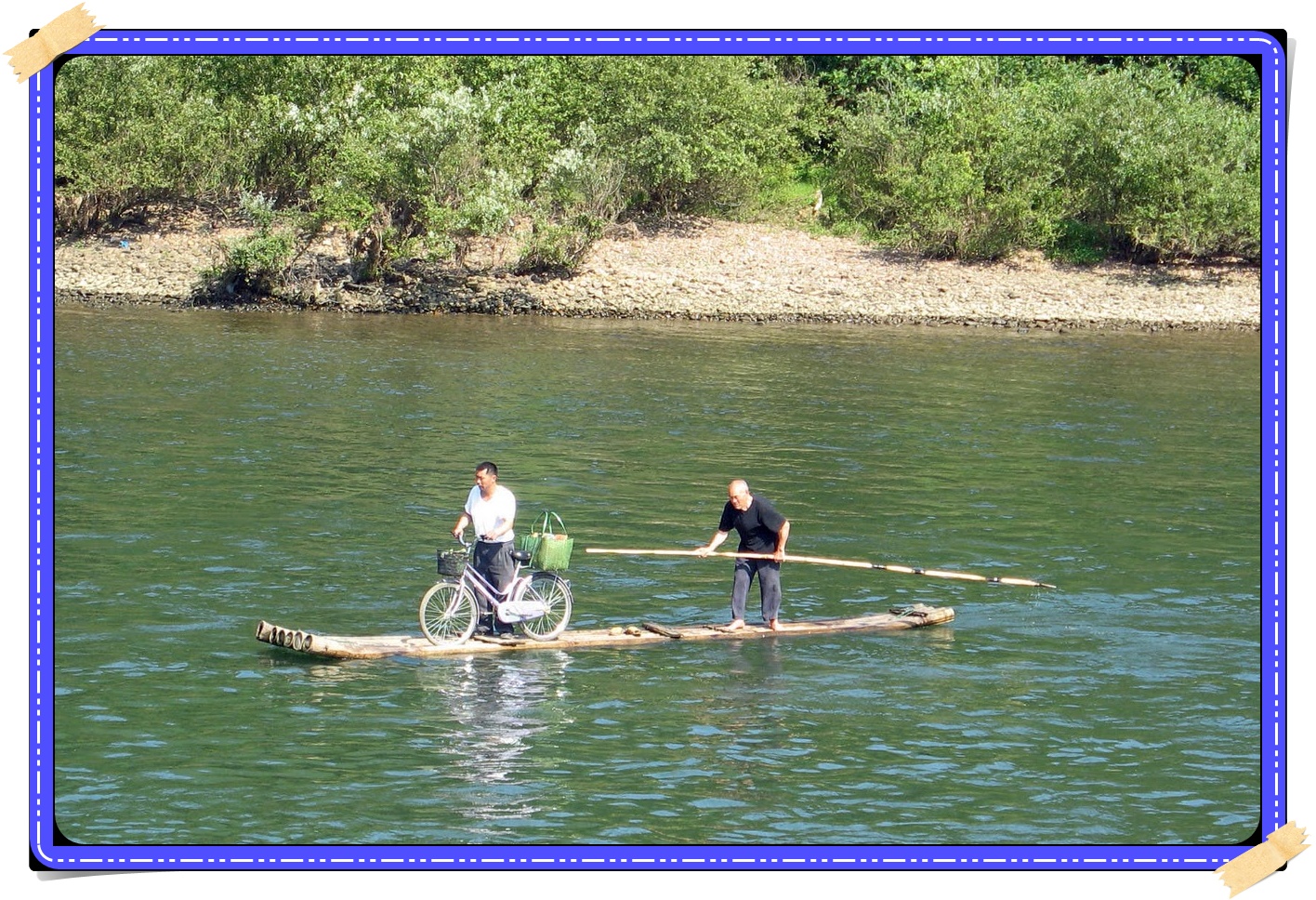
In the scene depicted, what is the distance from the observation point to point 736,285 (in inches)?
2237

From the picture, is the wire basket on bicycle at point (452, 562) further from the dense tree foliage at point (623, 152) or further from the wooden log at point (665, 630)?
the dense tree foliage at point (623, 152)

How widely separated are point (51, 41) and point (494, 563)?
10.3 metres

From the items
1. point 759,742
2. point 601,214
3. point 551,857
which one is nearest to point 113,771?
point 759,742

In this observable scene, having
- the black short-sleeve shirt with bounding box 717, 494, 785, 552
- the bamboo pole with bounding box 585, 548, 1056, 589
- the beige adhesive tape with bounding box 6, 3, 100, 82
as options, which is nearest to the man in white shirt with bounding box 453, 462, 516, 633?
the bamboo pole with bounding box 585, 548, 1056, 589

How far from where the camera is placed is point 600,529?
2514 centimetres

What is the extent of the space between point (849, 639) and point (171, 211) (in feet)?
153

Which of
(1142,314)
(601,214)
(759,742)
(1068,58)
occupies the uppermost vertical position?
(1068,58)

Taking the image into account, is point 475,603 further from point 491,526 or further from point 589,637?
point 589,637

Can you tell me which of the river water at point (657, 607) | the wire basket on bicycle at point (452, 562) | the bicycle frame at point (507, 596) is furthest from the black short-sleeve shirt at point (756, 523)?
the wire basket on bicycle at point (452, 562)

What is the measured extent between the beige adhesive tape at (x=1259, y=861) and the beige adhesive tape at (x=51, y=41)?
7720 millimetres

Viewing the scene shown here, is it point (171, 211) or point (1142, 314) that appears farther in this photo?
point (171, 211)

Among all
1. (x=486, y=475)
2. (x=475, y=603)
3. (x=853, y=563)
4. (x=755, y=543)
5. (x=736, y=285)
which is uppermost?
(x=736, y=285)

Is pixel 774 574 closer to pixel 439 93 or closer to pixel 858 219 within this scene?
pixel 439 93

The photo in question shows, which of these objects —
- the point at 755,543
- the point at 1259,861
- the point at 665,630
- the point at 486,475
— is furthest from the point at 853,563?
the point at 1259,861
